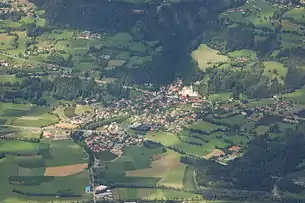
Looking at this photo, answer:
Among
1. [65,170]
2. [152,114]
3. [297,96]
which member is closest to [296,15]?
[297,96]

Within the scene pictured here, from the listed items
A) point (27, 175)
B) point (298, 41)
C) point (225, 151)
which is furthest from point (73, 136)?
point (298, 41)

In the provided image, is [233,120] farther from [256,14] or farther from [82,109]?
[256,14]

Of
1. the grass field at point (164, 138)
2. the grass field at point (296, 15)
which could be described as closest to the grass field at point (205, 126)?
the grass field at point (164, 138)

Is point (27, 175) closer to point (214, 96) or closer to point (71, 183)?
point (71, 183)

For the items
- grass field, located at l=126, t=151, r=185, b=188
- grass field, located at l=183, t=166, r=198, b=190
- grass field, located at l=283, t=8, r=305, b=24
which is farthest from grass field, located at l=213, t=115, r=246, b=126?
grass field, located at l=283, t=8, r=305, b=24

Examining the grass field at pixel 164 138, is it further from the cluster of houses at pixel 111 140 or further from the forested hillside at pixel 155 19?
the forested hillside at pixel 155 19

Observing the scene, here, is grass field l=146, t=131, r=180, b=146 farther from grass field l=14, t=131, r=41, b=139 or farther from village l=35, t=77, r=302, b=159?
grass field l=14, t=131, r=41, b=139
